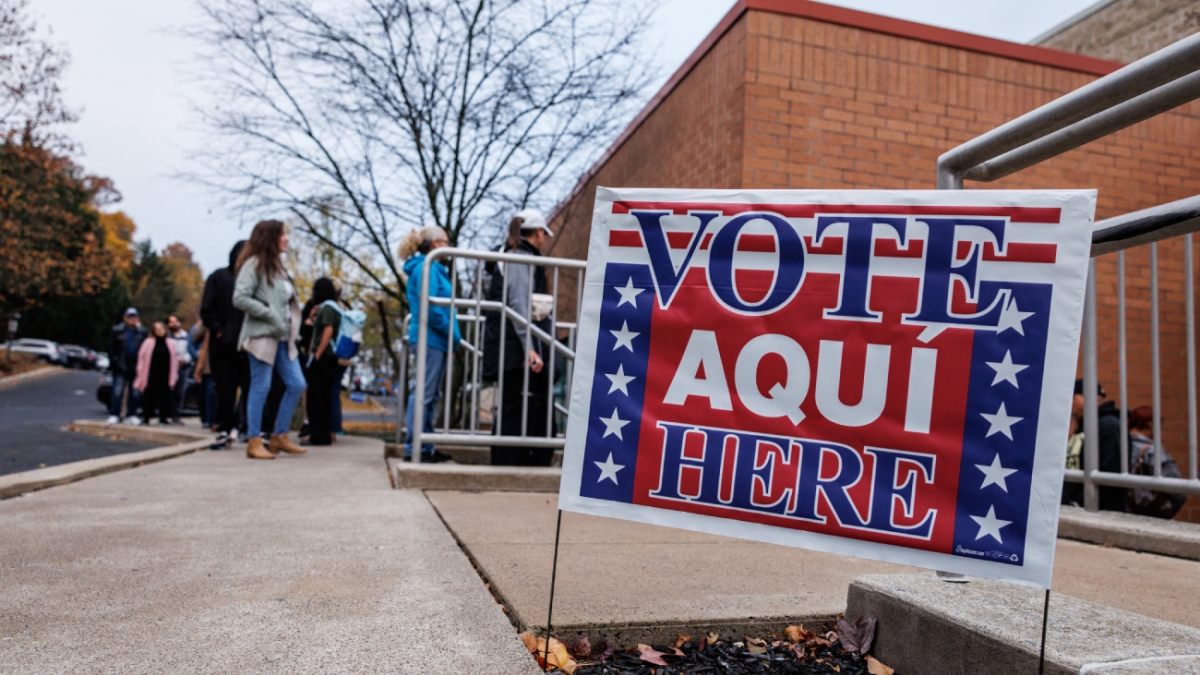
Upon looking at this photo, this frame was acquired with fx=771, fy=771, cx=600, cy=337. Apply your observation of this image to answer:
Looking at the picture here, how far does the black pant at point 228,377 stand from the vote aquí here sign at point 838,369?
19.2 ft

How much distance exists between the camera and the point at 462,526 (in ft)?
11.3

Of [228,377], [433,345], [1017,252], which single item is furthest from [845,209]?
[228,377]

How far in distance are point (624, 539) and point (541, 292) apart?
2.54 metres

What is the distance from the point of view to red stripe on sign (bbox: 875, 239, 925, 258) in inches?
72.8

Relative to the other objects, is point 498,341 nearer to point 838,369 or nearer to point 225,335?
point 225,335

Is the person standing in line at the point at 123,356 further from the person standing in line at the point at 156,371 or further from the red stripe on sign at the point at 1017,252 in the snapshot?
the red stripe on sign at the point at 1017,252

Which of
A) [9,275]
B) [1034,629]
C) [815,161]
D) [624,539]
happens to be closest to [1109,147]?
[815,161]

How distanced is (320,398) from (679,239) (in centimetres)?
733

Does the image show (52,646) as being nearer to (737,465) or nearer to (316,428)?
(737,465)

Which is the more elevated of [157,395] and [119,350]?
[119,350]

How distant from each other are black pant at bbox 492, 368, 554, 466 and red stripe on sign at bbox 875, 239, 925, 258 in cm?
345

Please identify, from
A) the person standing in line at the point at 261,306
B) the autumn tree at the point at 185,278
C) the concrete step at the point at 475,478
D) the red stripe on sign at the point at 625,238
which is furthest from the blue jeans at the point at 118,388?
the autumn tree at the point at 185,278

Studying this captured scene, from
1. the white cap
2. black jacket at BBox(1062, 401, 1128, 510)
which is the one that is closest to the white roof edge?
black jacket at BBox(1062, 401, 1128, 510)

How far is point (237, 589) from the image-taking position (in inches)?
89.7
